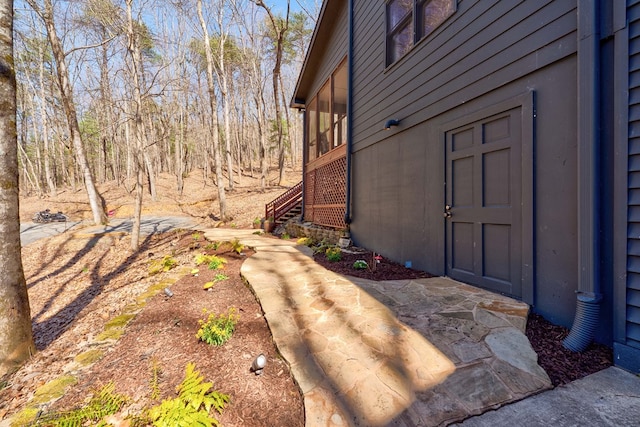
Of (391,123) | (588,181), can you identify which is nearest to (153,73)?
(391,123)

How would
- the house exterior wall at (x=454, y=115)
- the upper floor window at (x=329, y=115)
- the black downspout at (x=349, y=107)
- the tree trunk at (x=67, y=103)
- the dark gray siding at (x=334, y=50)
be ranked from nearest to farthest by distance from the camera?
the house exterior wall at (x=454, y=115) < the black downspout at (x=349, y=107) < the dark gray siding at (x=334, y=50) < the upper floor window at (x=329, y=115) < the tree trunk at (x=67, y=103)

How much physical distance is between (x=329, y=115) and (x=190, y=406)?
707 centimetres

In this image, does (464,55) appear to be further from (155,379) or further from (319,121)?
(319,121)

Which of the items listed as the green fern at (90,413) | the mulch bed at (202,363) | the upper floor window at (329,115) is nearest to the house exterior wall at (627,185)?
the mulch bed at (202,363)

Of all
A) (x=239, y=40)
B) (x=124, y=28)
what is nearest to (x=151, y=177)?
(x=239, y=40)

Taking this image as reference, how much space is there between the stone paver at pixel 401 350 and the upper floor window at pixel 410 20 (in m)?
3.54

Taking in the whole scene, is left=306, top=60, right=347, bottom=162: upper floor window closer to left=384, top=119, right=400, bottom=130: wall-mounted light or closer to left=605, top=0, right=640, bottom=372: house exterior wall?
left=384, top=119, right=400, bottom=130: wall-mounted light

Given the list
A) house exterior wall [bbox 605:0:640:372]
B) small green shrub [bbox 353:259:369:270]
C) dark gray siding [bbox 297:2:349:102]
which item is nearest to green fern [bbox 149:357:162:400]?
small green shrub [bbox 353:259:369:270]

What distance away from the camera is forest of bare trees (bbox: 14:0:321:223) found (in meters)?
9.73

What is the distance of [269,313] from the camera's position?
2750 mm

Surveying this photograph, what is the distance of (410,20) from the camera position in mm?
4594

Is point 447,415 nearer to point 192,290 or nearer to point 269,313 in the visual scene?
point 269,313

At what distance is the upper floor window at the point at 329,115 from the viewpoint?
731 centimetres

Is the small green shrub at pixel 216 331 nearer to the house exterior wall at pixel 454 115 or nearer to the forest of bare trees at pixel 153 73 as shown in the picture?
the house exterior wall at pixel 454 115
